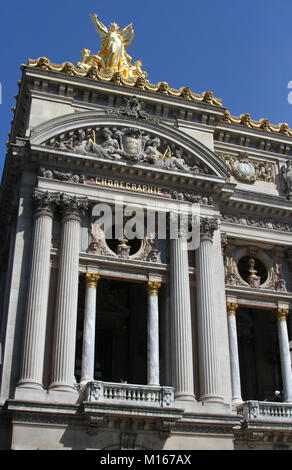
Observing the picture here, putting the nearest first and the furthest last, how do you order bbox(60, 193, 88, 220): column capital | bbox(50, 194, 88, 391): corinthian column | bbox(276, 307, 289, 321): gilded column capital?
bbox(50, 194, 88, 391): corinthian column
bbox(60, 193, 88, 220): column capital
bbox(276, 307, 289, 321): gilded column capital

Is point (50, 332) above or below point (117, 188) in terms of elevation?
below

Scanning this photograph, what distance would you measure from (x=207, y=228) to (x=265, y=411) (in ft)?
26.5

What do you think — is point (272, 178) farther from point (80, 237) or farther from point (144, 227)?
point (80, 237)

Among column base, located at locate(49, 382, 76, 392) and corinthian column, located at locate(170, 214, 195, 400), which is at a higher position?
corinthian column, located at locate(170, 214, 195, 400)

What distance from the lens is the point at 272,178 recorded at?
1340 inches

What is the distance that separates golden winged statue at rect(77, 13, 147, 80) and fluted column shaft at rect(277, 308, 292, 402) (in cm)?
1412

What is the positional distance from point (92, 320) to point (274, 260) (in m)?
10.2

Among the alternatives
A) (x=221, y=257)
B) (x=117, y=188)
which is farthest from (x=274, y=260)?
(x=117, y=188)

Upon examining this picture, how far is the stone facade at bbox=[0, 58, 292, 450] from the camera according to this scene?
24000 mm

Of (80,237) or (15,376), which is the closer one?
(15,376)

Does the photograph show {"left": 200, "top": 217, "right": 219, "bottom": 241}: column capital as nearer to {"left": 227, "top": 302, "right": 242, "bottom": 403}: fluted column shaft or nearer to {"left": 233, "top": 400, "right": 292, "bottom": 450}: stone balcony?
{"left": 227, "top": 302, "right": 242, "bottom": 403}: fluted column shaft

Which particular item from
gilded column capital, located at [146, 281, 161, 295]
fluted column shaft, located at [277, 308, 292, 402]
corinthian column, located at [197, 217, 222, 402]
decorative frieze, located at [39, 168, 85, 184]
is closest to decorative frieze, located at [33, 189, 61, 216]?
decorative frieze, located at [39, 168, 85, 184]
